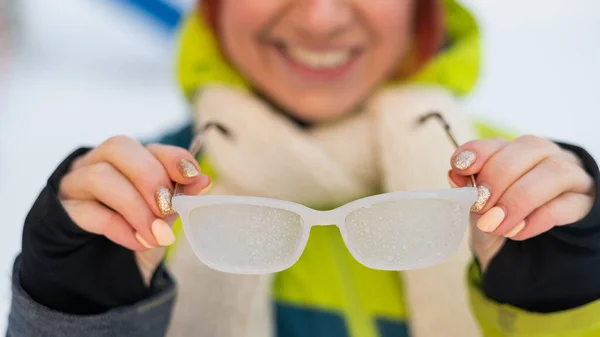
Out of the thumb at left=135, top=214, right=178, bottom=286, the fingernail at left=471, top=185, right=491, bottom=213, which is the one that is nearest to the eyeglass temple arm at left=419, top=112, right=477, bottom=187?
the fingernail at left=471, top=185, right=491, bottom=213

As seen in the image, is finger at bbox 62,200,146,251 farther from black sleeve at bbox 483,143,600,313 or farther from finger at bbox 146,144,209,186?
black sleeve at bbox 483,143,600,313

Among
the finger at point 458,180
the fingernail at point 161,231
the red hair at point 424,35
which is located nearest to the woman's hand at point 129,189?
the fingernail at point 161,231

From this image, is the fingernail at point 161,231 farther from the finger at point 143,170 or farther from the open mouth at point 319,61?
the open mouth at point 319,61

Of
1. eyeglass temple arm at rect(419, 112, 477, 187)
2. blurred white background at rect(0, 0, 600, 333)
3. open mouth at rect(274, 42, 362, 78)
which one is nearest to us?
eyeglass temple arm at rect(419, 112, 477, 187)

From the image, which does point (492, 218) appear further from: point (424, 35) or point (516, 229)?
point (424, 35)

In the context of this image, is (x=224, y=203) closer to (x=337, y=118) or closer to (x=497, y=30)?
(x=337, y=118)

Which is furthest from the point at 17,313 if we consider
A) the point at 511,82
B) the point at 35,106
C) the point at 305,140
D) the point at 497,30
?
the point at 497,30

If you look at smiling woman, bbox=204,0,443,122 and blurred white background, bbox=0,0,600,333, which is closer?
smiling woman, bbox=204,0,443,122
